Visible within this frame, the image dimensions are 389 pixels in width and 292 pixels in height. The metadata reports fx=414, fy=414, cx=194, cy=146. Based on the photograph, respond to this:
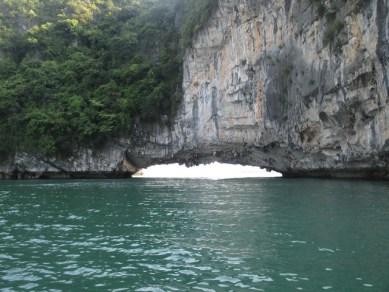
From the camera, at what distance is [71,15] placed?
60.4 metres

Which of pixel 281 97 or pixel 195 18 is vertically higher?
pixel 195 18

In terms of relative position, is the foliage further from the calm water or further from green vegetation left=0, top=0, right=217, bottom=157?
the calm water

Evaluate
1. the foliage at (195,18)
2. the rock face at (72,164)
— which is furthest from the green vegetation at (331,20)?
the rock face at (72,164)

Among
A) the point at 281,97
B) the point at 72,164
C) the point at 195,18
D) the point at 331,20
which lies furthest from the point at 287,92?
the point at 72,164

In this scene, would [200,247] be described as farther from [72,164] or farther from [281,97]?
[72,164]

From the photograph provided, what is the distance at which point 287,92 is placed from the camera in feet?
111

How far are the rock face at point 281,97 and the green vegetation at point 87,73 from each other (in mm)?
2255

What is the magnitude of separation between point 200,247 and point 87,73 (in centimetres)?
4218

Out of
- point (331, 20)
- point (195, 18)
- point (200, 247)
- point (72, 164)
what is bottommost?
point (200, 247)

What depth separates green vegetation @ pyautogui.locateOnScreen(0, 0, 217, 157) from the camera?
145 ft

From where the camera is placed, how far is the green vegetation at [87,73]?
44.2m

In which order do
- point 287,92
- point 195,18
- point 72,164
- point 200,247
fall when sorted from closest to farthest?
point 200,247 < point 287,92 < point 195,18 < point 72,164


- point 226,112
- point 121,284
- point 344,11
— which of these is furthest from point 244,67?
point 121,284

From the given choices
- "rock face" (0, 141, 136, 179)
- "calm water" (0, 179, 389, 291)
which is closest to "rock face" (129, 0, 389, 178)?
"rock face" (0, 141, 136, 179)
